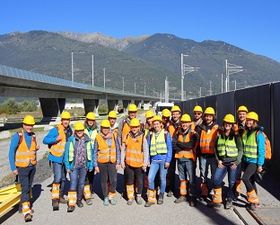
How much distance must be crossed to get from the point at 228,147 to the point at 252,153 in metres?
0.43

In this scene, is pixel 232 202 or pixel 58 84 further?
pixel 58 84

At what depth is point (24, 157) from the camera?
26.5ft

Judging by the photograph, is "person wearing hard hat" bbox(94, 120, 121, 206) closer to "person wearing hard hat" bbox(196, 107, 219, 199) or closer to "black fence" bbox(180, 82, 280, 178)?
Answer: "person wearing hard hat" bbox(196, 107, 219, 199)

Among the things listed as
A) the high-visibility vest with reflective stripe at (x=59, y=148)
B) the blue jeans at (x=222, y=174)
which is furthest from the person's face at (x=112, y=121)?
the blue jeans at (x=222, y=174)

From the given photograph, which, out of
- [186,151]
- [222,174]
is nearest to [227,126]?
[222,174]

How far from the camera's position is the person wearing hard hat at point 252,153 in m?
8.04

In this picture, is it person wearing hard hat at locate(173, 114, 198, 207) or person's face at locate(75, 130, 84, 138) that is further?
person wearing hard hat at locate(173, 114, 198, 207)

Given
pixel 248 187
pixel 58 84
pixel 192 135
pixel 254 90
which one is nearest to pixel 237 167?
pixel 248 187

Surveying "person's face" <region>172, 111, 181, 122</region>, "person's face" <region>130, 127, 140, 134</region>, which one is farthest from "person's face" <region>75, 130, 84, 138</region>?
"person's face" <region>172, 111, 181, 122</region>

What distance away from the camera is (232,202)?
866 centimetres

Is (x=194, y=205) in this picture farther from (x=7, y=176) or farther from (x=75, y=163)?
(x=7, y=176)

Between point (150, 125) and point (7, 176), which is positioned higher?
point (150, 125)

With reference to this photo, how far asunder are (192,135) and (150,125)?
111cm

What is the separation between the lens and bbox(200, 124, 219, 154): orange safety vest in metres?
8.72
